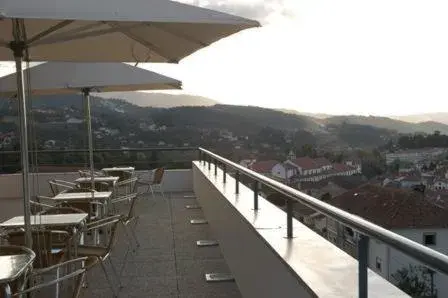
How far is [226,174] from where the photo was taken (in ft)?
23.4

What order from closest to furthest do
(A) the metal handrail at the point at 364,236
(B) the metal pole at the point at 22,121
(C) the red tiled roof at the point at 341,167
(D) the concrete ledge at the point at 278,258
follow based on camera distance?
1. (A) the metal handrail at the point at 364,236
2. (D) the concrete ledge at the point at 278,258
3. (B) the metal pole at the point at 22,121
4. (C) the red tiled roof at the point at 341,167

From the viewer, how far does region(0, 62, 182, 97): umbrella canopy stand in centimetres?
677

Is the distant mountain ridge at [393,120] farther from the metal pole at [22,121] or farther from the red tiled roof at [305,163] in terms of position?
the metal pole at [22,121]

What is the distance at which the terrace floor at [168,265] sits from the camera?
4.93m

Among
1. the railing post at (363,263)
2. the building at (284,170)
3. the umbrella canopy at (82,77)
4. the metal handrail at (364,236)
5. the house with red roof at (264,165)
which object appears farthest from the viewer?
the umbrella canopy at (82,77)

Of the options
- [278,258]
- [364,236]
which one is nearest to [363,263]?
[364,236]

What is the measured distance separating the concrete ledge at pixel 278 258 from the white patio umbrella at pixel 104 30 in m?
1.32

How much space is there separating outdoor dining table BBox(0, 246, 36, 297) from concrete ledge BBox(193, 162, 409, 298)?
1383 mm

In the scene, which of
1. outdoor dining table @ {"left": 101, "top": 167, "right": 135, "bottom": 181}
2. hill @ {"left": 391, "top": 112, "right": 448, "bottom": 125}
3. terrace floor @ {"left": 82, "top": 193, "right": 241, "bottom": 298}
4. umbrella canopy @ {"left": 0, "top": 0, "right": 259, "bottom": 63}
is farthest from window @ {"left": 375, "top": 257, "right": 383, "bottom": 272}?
outdoor dining table @ {"left": 101, "top": 167, "right": 135, "bottom": 181}

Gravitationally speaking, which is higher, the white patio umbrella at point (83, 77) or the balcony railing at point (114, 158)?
the white patio umbrella at point (83, 77)

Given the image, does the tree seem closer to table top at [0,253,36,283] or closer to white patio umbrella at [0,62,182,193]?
table top at [0,253,36,283]

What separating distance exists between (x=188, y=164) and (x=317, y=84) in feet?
11.7

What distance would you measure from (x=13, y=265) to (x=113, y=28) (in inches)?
65.1

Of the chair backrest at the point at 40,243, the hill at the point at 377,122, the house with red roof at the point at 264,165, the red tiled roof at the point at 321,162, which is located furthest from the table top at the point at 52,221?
the hill at the point at 377,122
